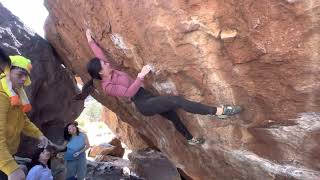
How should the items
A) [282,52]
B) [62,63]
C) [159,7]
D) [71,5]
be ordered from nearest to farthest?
[282,52]
[159,7]
[71,5]
[62,63]

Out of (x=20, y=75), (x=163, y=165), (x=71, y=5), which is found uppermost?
(x=71, y=5)

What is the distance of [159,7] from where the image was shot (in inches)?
203

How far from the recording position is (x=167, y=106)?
215 inches

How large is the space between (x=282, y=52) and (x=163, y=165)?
18.6 ft

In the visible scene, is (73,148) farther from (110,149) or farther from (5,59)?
(110,149)

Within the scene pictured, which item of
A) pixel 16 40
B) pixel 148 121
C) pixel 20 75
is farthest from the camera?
pixel 16 40

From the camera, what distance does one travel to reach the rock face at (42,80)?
8.05 metres

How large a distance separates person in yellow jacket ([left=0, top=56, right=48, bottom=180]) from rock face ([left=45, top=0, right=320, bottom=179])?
5.36 feet

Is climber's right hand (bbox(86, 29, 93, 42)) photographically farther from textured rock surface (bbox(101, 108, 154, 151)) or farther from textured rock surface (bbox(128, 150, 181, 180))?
textured rock surface (bbox(101, 108, 154, 151))

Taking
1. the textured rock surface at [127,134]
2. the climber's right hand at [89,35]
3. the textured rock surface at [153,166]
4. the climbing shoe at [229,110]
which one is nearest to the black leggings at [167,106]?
the climbing shoe at [229,110]

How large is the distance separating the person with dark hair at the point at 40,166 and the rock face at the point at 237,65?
1.80 meters

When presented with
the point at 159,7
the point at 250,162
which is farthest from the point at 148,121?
the point at 159,7

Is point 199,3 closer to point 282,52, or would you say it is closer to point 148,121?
point 282,52

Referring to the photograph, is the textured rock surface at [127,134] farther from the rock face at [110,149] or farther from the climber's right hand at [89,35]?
the climber's right hand at [89,35]
